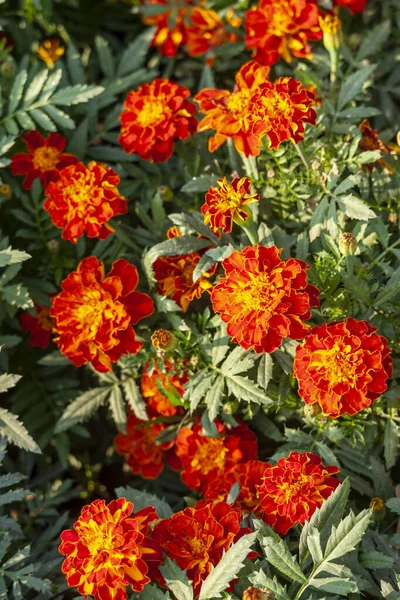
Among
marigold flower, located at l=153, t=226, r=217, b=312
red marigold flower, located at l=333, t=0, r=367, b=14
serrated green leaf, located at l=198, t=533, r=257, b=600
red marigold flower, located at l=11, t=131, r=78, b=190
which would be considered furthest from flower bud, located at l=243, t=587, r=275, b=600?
red marigold flower, located at l=333, t=0, r=367, b=14

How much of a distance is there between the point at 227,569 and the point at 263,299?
42cm

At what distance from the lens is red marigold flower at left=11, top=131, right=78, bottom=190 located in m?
1.66

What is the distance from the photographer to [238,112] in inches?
56.7

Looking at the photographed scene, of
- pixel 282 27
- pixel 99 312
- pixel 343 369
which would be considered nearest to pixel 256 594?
pixel 343 369

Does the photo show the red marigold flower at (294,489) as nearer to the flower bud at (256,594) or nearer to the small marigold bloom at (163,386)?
the flower bud at (256,594)

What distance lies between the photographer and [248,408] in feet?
4.95

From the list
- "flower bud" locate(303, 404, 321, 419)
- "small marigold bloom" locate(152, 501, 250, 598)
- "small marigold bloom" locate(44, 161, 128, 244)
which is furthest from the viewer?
"small marigold bloom" locate(44, 161, 128, 244)

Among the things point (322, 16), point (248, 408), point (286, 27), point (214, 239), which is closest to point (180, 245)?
point (214, 239)

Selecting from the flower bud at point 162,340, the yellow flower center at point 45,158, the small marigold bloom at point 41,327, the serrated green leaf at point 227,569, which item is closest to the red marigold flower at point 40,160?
the yellow flower center at point 45,158

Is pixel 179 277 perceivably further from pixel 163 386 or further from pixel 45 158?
pixel 45 158

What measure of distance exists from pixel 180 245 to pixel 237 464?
0.45 meters

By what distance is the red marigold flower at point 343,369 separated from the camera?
1229 millimetres

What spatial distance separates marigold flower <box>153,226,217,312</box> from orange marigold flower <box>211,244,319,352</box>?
173 millimetres

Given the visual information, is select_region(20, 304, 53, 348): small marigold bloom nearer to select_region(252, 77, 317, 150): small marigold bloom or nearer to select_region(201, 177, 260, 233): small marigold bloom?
select_region(201, 177, 260, 233): small marigold bloom
